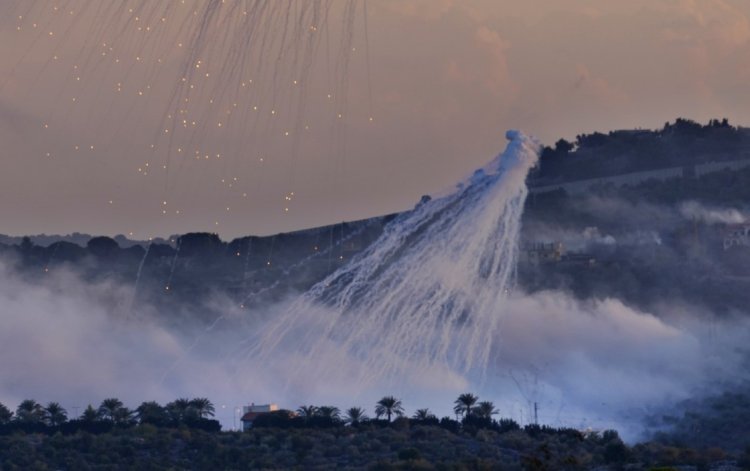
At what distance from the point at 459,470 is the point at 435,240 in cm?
1511

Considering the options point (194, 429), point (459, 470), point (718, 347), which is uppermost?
point (718, 347)

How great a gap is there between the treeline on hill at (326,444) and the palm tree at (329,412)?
0.08m

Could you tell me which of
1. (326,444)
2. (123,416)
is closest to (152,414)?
(123,416)

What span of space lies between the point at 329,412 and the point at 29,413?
2557 centimetres

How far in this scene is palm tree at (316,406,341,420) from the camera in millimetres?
142750

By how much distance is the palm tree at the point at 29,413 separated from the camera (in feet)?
487

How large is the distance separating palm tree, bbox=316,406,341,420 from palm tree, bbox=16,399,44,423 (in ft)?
75.0

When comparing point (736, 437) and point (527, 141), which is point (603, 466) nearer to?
point (527, 141)

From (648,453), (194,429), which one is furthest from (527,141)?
(194,429)

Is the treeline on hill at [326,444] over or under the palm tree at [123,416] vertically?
under

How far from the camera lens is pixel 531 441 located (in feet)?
404

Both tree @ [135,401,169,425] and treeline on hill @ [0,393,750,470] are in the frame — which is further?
tree @ [135,401,169,425]

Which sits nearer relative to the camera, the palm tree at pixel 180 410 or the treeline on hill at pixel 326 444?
the treeline on hill at pixel 326 444

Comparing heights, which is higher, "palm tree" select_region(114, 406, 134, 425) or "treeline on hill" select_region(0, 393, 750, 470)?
"palm tree" select_region(114, 406, 134, 425)
